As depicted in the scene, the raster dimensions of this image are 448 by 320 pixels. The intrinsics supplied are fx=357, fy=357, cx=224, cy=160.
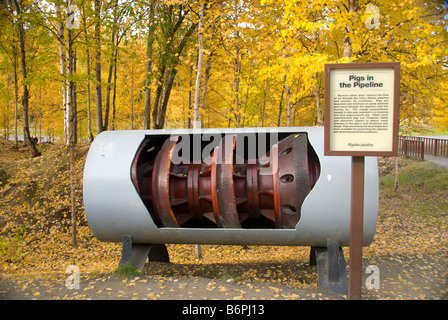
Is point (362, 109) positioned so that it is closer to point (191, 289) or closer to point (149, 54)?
point (191, 289)

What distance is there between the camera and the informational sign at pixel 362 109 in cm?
349

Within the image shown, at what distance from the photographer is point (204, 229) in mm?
5047

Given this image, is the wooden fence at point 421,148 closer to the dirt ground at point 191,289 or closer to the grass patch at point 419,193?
the grass patch at point 419,193

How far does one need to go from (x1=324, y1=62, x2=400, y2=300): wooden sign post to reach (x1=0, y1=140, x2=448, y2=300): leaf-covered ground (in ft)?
6.73

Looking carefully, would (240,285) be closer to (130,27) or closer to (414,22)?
(414,22)

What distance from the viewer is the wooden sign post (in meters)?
3.49

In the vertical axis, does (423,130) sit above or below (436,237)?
above

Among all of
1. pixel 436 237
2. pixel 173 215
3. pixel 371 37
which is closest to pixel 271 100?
pixel 371 37

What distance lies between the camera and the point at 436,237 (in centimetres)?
821

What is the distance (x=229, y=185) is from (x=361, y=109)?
210 centimetres

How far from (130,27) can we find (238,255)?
1185 cm

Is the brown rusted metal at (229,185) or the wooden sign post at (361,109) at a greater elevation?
the wooden sign post at (361,109)

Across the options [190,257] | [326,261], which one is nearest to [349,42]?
[326,261]

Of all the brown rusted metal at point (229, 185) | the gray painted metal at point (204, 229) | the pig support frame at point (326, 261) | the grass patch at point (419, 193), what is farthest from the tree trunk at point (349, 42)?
the pig support frame at point (326, 261)
